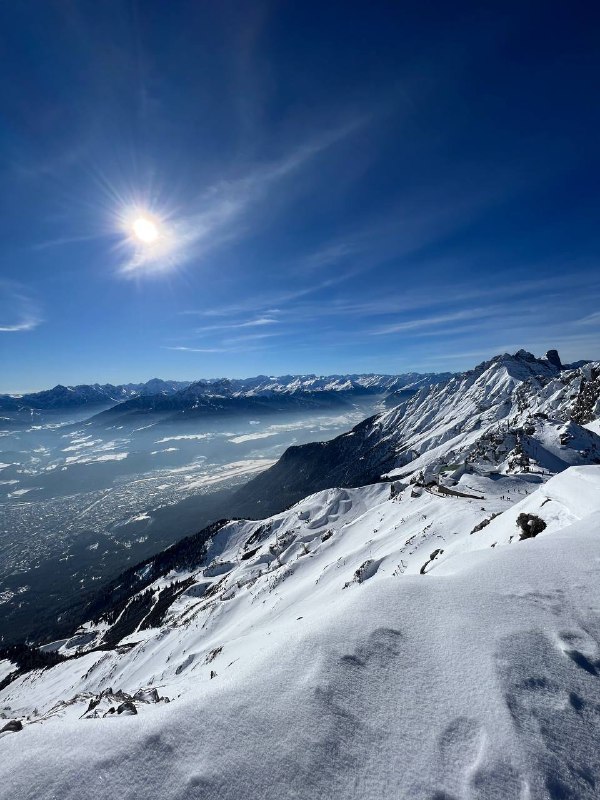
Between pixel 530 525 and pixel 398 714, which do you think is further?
pixel 530 525

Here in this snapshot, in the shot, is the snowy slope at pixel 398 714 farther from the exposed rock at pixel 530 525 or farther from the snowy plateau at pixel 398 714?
the exposed rock at pixel 530 525

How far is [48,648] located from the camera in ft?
355

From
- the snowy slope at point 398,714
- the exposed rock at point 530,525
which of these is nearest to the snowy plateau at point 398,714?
the snowy slope at point 398,714

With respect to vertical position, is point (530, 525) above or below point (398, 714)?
below

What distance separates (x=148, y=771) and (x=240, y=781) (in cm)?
166

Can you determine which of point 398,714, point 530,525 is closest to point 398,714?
point 398,714

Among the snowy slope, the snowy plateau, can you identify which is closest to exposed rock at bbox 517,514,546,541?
the snowy plateau

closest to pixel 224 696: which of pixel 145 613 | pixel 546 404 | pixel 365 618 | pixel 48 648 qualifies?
pixel 365 618

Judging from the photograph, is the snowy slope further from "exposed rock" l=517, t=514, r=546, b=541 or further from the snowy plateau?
"exposed rock" l=517, t=514, r=546, b=541

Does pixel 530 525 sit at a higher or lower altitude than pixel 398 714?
lower

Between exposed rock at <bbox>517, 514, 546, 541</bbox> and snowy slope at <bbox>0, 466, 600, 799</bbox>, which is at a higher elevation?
snowy slope at <bbox>0, 466, 600, 799</bbox>

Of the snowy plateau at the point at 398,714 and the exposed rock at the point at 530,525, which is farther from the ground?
the snowy plateau at the point at 398,714

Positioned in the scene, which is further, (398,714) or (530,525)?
(530,525)

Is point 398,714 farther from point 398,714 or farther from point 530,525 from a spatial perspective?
point 530,525
